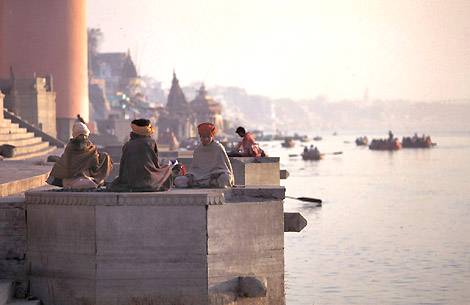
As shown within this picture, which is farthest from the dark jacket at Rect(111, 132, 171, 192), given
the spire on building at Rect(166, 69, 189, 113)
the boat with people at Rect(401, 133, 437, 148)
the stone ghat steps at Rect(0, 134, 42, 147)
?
the spire on building at Rect(166, 69, 189, 113)

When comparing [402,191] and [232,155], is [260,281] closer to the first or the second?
[232,155]

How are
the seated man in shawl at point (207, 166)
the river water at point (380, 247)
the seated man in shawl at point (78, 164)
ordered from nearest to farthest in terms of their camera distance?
the seated man in shawl at point (78, 164) → the seated man in shawl at point (207, 166) → the river water at point (380, 247)

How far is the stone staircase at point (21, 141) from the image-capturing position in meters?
34.2

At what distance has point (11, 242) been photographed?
14.2 metres

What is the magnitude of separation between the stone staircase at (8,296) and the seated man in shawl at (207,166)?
251 cm

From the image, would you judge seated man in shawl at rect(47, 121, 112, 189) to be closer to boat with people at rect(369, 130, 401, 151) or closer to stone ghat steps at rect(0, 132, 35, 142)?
stone ghat steps at rect(0, 132, 35, 142)

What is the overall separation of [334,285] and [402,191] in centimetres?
3766

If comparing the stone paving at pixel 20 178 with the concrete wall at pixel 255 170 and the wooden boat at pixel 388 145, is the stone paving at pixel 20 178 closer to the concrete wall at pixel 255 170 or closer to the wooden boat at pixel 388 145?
the concrete wall at pixel 255 170

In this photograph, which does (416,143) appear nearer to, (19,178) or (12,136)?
(12,136)

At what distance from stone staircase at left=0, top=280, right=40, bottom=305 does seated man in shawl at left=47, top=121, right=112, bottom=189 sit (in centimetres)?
173

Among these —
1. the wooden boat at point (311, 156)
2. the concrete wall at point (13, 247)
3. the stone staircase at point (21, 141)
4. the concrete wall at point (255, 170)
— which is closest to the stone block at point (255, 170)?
the concrete wall at point (255, 170)

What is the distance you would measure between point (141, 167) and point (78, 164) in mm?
1510

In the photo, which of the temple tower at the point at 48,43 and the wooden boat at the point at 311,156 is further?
the wooden boat at the point at 311,156

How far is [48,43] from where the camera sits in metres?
62.5
